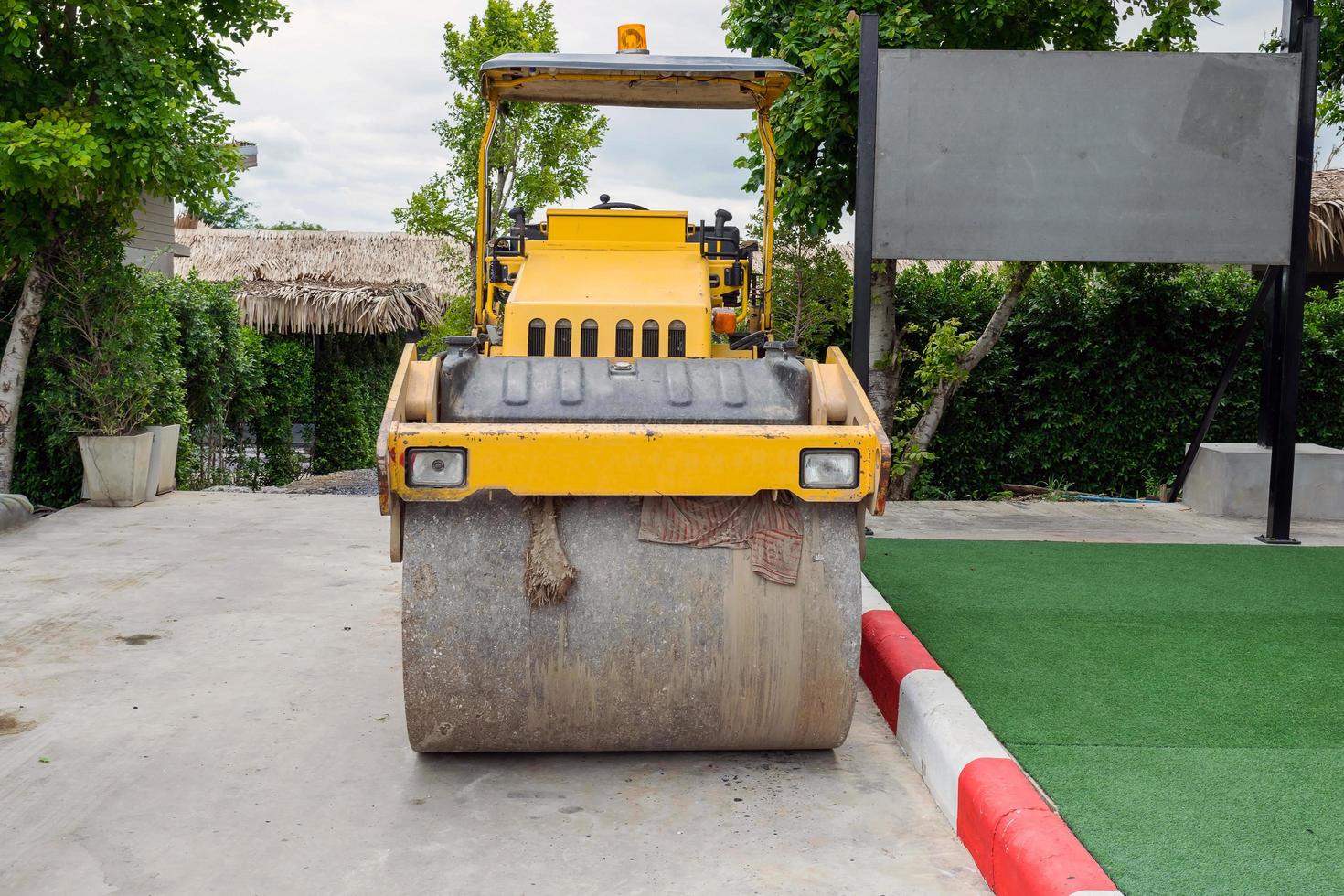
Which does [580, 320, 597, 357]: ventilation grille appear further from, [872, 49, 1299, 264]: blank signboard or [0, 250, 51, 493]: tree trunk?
[0, 250, 51, 493]: tree trunk

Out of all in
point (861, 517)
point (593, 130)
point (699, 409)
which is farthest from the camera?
point (593, 130)

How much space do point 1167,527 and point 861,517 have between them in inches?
228

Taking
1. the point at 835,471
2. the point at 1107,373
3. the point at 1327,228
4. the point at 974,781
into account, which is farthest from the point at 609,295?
the point at 1327,228

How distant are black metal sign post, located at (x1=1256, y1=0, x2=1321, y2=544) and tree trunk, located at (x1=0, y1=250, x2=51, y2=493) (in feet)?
30.5

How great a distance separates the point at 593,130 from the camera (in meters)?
16.3

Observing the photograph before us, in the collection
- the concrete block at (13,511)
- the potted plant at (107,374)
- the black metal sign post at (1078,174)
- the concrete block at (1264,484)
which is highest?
the black metal sign post at (1078,174)

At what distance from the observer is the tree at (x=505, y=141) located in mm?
15312

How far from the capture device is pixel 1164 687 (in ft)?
16.4

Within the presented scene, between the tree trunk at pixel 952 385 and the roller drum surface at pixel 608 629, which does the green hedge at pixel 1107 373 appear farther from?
the roller drum surface at pixel 608 629

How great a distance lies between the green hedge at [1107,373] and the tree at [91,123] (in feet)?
20.5

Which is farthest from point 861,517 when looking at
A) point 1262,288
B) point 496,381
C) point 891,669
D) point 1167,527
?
point 1262,288

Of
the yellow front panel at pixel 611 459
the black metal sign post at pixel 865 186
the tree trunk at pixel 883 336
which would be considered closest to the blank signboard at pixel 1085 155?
the black metal sign post at pixel 865 186

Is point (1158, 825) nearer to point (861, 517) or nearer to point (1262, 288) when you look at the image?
point (861, 517)

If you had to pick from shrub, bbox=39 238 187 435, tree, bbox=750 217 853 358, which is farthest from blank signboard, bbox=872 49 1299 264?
shrub, bbox=39 238 187 435
